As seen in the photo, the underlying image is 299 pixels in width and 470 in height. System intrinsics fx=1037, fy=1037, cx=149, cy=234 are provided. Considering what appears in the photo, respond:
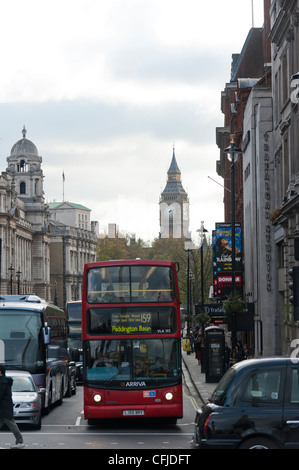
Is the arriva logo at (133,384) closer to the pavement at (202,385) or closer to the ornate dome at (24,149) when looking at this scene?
the pavement at (202,385)

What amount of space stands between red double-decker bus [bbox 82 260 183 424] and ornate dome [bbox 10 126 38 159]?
159 meters

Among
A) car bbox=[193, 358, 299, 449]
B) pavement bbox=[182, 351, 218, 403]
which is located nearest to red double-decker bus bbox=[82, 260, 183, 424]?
pavement bbox=[182, 351, 218, 403]

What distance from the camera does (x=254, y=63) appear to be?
76312 mm

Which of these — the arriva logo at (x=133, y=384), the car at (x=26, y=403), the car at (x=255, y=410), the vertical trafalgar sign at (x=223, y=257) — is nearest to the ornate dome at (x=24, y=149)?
the vertical trafalgar sign at (x=223, y=257)

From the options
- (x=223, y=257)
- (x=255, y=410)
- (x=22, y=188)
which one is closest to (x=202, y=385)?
(x=223, y=257)

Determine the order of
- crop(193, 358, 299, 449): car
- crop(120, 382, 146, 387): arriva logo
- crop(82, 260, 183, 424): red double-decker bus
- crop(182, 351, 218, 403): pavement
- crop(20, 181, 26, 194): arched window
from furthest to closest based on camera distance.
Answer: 1. crop(20, 181, 26, 194): arched window
2. crop(182, 351, 218, 403): pavement
3. crop(120, 382, 146, 387): arriva logo
4. crop(82, 260, 183, 424): red double-decker bus
5. crop(193, 358, 299, 449): car

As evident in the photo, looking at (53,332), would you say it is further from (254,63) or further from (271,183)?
(254,63)

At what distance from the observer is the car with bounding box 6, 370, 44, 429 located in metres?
23.8

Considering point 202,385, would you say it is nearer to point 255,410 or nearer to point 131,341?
point 131,341

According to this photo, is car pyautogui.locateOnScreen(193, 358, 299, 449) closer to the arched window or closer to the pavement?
the pavement

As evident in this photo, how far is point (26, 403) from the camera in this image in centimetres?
2395

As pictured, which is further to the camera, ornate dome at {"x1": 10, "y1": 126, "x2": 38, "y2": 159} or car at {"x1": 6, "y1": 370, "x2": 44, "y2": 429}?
ornate dome at {"x1": 10, "y1": 126, "x2": 38, "y2": 159}
